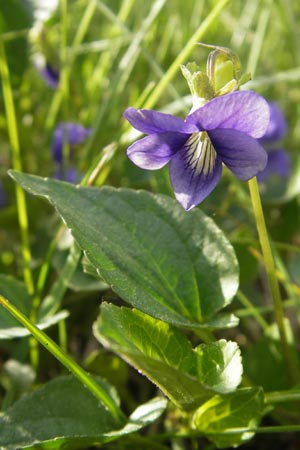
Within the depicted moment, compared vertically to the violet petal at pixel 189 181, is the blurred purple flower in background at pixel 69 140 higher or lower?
lower

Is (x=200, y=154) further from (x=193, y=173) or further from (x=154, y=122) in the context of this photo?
(x=154, y=122)

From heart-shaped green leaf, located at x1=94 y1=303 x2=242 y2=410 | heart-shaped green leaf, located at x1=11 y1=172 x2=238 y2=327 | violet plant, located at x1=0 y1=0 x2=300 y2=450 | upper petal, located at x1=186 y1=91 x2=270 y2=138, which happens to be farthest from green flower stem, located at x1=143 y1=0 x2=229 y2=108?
heart-shaped green leaf, located at x1=94 y1=303 x2=242 y2=410

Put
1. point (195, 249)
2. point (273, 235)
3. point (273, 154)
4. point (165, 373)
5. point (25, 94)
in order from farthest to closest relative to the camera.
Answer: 1. point (273, 154)
2. point (25, 94)
3. point (273, 235)
4. point (195, 249)
5. point (165, 373)

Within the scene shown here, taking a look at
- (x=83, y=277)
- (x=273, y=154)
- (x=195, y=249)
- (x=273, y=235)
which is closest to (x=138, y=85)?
(x=273, y=154)

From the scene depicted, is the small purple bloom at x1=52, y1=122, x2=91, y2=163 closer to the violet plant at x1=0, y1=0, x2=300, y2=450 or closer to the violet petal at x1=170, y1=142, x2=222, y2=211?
the violet plant at x1=0, y1=0, x2=300, y2=450

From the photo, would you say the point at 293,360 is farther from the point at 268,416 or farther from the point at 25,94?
the point at 25,94

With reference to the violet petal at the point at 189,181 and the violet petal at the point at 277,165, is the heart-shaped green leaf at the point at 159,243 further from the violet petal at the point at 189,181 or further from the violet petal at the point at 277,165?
the violet petal at the point at 277,165

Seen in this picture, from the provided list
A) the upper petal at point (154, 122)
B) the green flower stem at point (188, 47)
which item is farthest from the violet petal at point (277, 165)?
the upper petal at point (154, 122)
